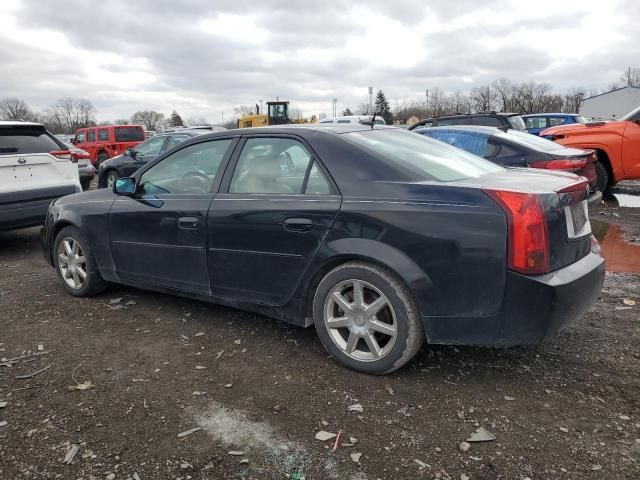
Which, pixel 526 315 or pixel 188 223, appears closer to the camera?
pixel 526 315

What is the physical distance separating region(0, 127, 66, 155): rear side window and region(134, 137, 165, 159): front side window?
15.4 feet

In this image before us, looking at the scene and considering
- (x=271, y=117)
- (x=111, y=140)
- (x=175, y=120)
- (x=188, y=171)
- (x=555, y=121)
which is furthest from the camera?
(x=175, y=120)

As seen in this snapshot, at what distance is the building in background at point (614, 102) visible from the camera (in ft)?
234

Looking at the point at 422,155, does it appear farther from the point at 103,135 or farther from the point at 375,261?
the point at 103,135

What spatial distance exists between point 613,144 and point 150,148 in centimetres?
991

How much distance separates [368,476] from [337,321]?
43.5 inches

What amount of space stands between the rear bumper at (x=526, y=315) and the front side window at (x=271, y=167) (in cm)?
131

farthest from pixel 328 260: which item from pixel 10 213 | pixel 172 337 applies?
pixel 10 213

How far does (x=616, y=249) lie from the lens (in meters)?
6.41

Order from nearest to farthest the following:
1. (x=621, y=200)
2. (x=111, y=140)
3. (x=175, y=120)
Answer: (x=621, y=200)
(x=111, y=140)
(x=175, y=120)

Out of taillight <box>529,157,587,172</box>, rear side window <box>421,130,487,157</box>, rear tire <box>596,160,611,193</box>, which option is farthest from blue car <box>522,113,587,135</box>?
taillight <box>529,157,587,172</box>

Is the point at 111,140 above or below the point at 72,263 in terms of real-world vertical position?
above

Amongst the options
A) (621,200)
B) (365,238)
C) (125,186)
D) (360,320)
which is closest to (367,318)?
(360,320)

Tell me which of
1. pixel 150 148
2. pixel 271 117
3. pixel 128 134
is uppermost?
pixel 271 117
